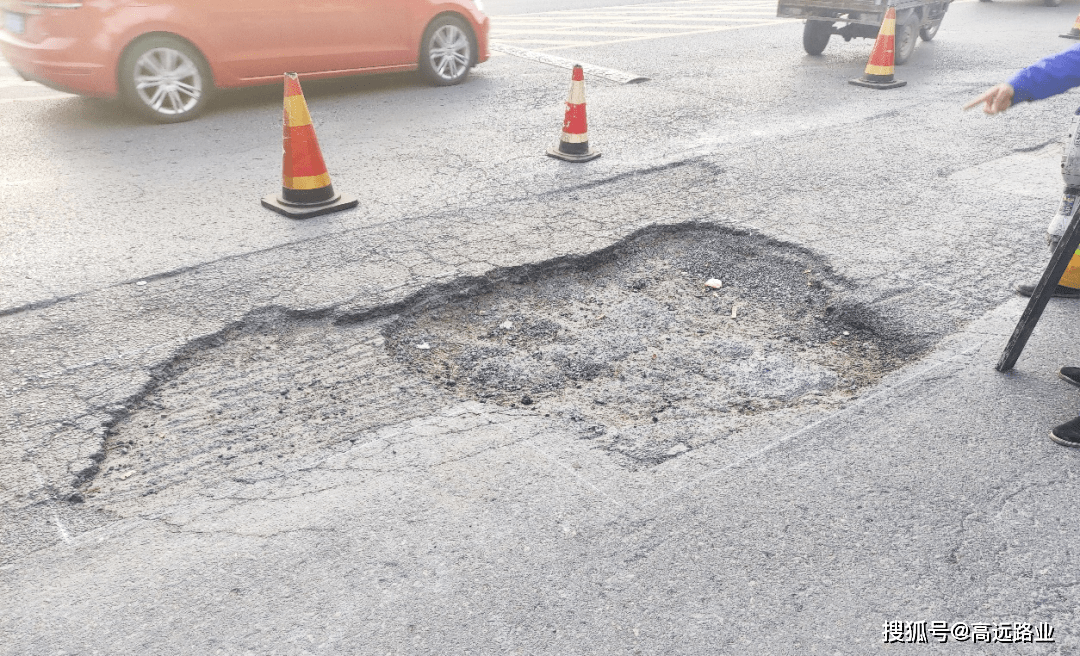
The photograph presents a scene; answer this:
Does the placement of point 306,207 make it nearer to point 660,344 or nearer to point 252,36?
point 660,344

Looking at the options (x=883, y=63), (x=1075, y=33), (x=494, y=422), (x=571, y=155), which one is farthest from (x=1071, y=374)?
(x=1075, y=33)

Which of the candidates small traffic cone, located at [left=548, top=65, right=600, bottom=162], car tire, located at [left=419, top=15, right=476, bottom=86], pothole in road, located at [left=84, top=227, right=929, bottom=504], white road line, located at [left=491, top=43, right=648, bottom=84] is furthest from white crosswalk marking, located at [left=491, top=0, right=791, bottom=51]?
pothole in road, located at [left=84, top=227, right=929, bottom=504]

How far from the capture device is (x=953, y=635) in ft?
7.20

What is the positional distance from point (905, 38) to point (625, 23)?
Result: 15.2 ft

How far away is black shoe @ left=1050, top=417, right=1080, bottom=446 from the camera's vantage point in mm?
2982

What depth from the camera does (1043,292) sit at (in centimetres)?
324

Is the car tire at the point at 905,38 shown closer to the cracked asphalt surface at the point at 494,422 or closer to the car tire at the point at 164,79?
the cracked asphalt surface at the point at 494,422

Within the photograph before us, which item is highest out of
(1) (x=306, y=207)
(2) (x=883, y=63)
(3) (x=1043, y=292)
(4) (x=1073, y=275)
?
(2) (x=883, y=63)

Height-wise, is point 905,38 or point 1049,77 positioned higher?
point 1049,77

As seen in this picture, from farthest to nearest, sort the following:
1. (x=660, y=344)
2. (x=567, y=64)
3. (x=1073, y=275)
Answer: (x=567, y=64)
(x=1073, y=275)
(x=660, y=344)

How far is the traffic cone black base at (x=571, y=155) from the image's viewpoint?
6.39 metres

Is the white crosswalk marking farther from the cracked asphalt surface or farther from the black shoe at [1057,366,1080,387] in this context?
the black shoe at [1057,366,1080,387]

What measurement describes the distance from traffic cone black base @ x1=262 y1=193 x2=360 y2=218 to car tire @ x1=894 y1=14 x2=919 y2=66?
8.20m

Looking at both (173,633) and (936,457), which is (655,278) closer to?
(936,457)
